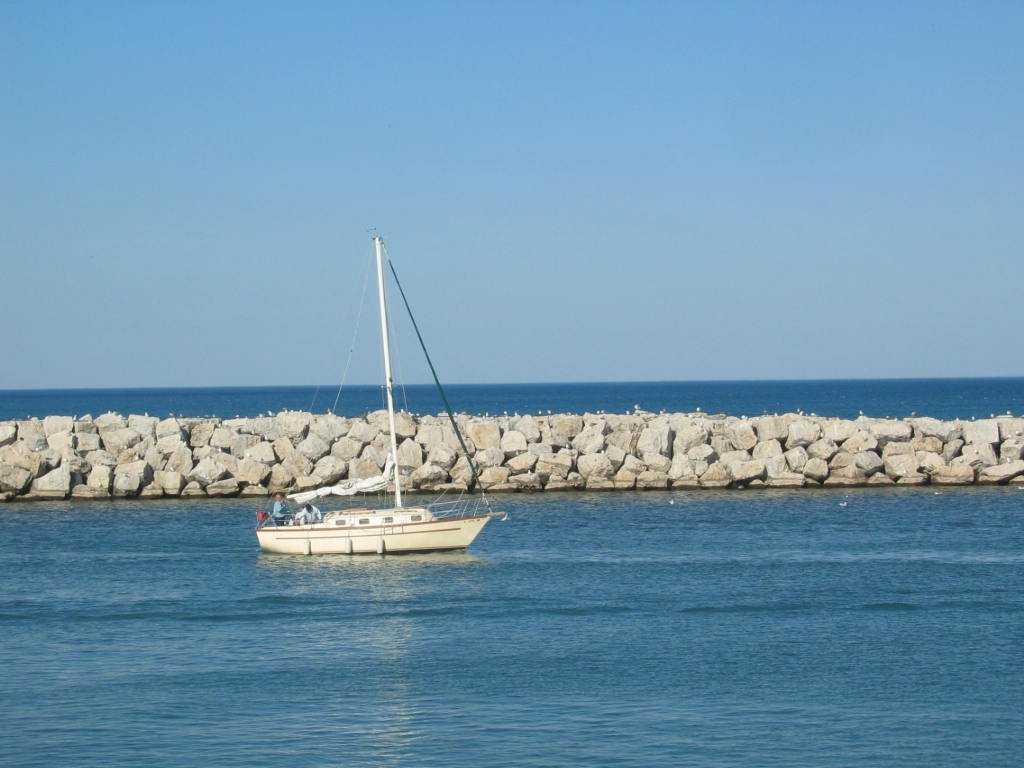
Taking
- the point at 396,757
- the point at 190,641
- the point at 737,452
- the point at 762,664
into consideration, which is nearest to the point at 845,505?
the point at 737,452

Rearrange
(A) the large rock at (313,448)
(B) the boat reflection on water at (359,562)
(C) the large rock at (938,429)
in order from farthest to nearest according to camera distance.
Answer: (C) the large rock at (938,429)
(A) the large rock at (313,448)
(B) the boat reflection on water at (359,562)

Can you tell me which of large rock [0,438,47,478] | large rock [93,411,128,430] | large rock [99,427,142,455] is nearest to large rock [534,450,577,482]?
large rock [99,427,142,455]

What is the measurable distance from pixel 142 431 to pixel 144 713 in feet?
84.7

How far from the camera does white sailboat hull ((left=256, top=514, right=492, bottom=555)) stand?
1127 inches

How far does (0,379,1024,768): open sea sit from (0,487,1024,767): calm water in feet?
0.20

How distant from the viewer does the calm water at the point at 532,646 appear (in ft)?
49.8

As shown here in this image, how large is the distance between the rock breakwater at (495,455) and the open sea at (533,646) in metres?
5.03

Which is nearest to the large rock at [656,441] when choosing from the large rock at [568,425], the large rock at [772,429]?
the large rock at [568,425]

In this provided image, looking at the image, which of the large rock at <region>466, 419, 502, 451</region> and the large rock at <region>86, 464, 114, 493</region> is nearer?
the large rock at <region>86, 464, 114, 493</region>

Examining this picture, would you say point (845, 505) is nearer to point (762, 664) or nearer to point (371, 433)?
point (371, 433)

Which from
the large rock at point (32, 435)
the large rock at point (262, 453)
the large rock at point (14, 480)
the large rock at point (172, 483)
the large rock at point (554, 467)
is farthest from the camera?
the large rock at point (32, 435)

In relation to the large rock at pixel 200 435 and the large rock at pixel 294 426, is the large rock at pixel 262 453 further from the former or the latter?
the large rock at pixel 200 435

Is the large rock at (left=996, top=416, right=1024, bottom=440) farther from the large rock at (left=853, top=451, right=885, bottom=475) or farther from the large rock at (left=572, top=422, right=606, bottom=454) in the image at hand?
the large rock at (left=572, top=422, right=606, bottom=454)

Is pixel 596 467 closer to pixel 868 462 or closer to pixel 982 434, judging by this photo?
pixel 868 462
